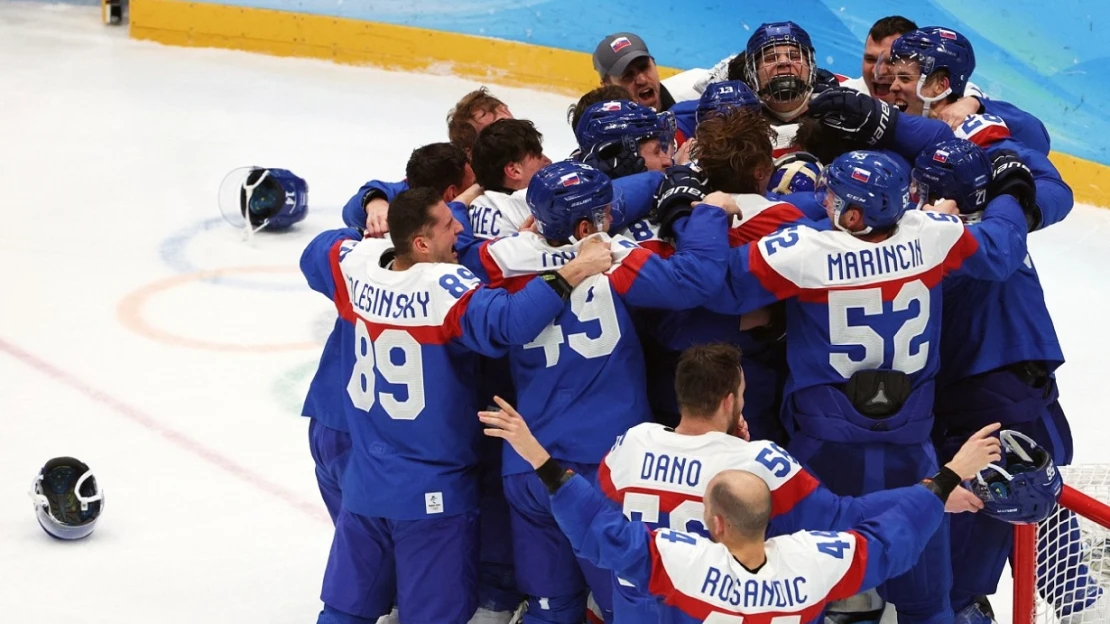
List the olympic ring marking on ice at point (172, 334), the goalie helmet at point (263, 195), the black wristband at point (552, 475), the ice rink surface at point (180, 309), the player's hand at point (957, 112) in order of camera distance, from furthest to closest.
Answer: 1. the goalie helmet at point (263, 195)
2. the olympic ring marking on ice at point (172, 334)
3. the ice rink surface at point (180, 309)
4. the player's hand at point (957, 112)
5. the black wristband at point (552, 475)

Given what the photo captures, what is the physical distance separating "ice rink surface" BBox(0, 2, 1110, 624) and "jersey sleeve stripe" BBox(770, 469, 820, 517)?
1.77 metres

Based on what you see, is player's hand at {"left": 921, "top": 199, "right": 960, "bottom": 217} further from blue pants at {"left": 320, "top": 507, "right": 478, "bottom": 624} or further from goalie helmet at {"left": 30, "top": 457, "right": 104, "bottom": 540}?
goalie helmet at {"left": 30, "top": 457, "right": 104, "bottom": 540}

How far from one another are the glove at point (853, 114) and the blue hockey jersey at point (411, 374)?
107 centimetres

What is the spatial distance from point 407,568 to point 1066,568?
1.75 metres

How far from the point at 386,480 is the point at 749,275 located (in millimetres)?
1129

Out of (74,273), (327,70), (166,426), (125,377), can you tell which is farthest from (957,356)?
(327,70)

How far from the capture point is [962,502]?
3609mm

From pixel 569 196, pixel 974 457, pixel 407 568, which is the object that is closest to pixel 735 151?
pixel 569 196

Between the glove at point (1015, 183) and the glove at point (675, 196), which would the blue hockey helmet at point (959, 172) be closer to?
the glove at point (1015, 183)

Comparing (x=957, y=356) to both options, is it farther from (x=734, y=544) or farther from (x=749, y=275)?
(x=734, y=544)

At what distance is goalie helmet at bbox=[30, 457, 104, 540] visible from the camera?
5.14 m

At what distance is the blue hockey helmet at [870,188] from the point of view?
Result: 148 inches

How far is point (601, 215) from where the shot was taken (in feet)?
12.8

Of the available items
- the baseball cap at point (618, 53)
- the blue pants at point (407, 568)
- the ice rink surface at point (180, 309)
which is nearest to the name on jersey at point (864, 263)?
the blue pants at point (407, 568)
